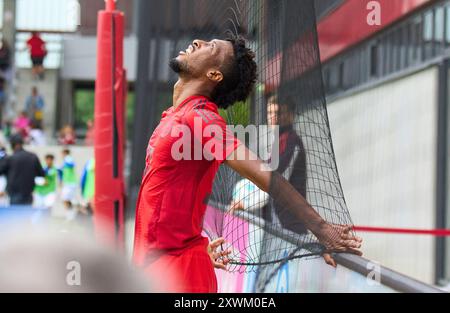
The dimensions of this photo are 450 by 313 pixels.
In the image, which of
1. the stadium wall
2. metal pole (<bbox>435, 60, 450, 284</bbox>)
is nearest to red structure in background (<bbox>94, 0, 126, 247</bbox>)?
the stadium wall

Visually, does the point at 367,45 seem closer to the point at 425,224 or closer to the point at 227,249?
the point at 425,224

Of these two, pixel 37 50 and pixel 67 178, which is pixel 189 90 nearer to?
pixel 67 178

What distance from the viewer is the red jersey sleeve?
2346mm

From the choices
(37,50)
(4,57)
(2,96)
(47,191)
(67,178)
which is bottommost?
(47,191)

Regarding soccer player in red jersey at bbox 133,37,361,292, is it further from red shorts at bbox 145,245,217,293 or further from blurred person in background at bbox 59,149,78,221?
blurred person in background at bbox 59,149,78,221

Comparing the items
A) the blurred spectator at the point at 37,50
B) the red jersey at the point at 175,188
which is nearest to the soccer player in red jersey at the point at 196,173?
the red jersey at the point at 175,188

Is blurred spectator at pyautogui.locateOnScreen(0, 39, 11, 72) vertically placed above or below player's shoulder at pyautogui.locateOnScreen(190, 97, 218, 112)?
above

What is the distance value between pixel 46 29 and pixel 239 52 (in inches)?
898

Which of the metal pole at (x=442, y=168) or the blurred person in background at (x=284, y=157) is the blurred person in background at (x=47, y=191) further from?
the blurred person in background at (x=284, y=157)

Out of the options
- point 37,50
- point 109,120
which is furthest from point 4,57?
point 109,120

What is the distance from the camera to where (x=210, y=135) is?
238 centimetres

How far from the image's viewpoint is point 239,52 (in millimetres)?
2613

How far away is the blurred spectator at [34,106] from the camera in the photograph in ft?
71.8

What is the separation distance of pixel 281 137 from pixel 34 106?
20.1 meters
